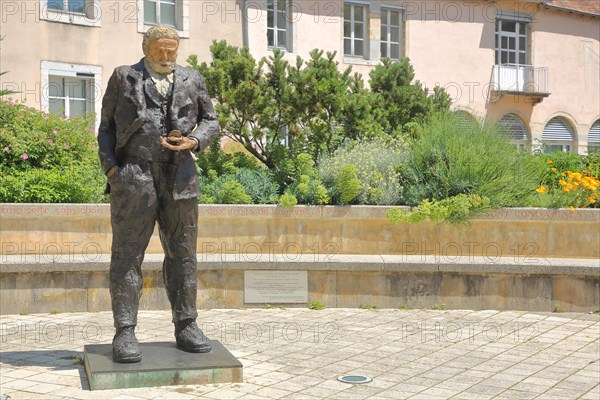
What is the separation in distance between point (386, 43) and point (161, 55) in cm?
1765

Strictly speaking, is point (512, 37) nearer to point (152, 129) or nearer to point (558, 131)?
point (558, 131)

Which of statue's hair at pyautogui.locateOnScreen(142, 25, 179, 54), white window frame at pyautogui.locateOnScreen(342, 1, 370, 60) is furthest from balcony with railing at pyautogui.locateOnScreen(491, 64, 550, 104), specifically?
statue's hair at pyautogui.locateOnScreen(142, 25, 179, 54)

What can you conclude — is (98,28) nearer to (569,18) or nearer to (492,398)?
(492,398)

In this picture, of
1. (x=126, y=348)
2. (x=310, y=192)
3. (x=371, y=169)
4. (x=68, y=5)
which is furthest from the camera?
(x=68, y=5)

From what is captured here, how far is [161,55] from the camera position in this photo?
280 inches

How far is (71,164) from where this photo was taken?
12430 mm

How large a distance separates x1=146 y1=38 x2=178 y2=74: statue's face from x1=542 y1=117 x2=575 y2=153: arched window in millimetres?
22442

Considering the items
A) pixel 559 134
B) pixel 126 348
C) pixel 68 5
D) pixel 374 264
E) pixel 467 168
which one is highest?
pixel 68 5

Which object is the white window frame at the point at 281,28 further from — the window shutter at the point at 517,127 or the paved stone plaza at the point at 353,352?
the paved stone plaza at the point at 353,352

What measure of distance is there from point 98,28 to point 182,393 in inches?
520

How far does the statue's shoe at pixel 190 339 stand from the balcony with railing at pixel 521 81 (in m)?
20.4

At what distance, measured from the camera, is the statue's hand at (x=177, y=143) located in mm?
6984

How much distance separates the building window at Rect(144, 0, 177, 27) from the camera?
19250mm

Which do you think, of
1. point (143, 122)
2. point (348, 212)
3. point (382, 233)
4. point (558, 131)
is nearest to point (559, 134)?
point (558, 131)
